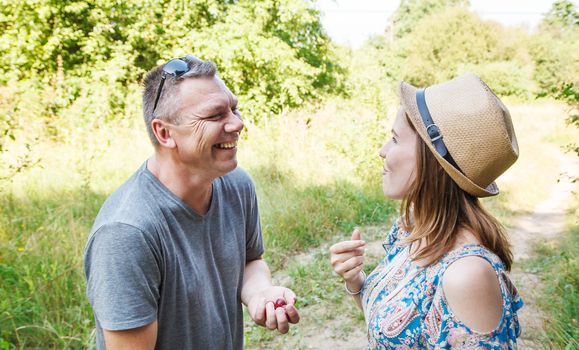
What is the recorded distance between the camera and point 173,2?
11398mm

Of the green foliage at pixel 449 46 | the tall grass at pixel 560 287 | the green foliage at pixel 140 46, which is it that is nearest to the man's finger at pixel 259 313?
the tall grass at pixel 560 287

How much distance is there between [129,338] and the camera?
4.75 feet

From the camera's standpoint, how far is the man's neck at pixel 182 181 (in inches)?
70.8

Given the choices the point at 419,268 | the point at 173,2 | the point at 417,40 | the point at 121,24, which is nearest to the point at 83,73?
the point at 121,24

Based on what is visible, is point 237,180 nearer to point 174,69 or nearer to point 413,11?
point 174,69

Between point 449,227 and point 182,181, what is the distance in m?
1.05

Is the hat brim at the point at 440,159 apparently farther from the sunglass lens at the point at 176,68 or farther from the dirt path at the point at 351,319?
the dirt path at the point at 351,319

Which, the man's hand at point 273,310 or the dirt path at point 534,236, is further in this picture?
the dirt path at point 534,236

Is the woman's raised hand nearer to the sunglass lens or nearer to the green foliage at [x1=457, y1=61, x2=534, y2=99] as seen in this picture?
the sunglass lens

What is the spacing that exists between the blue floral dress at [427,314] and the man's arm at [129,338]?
813 mm

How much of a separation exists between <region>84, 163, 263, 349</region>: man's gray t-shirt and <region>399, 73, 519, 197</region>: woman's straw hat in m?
0.91

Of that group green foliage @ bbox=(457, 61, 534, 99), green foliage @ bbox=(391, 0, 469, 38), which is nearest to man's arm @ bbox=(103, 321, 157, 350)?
green foliage @ bbox=(457, 61, 534, 99)

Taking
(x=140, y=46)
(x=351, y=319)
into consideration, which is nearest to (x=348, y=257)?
(x=351, y=319)

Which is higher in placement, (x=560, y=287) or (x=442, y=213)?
(x=442, y=213)
